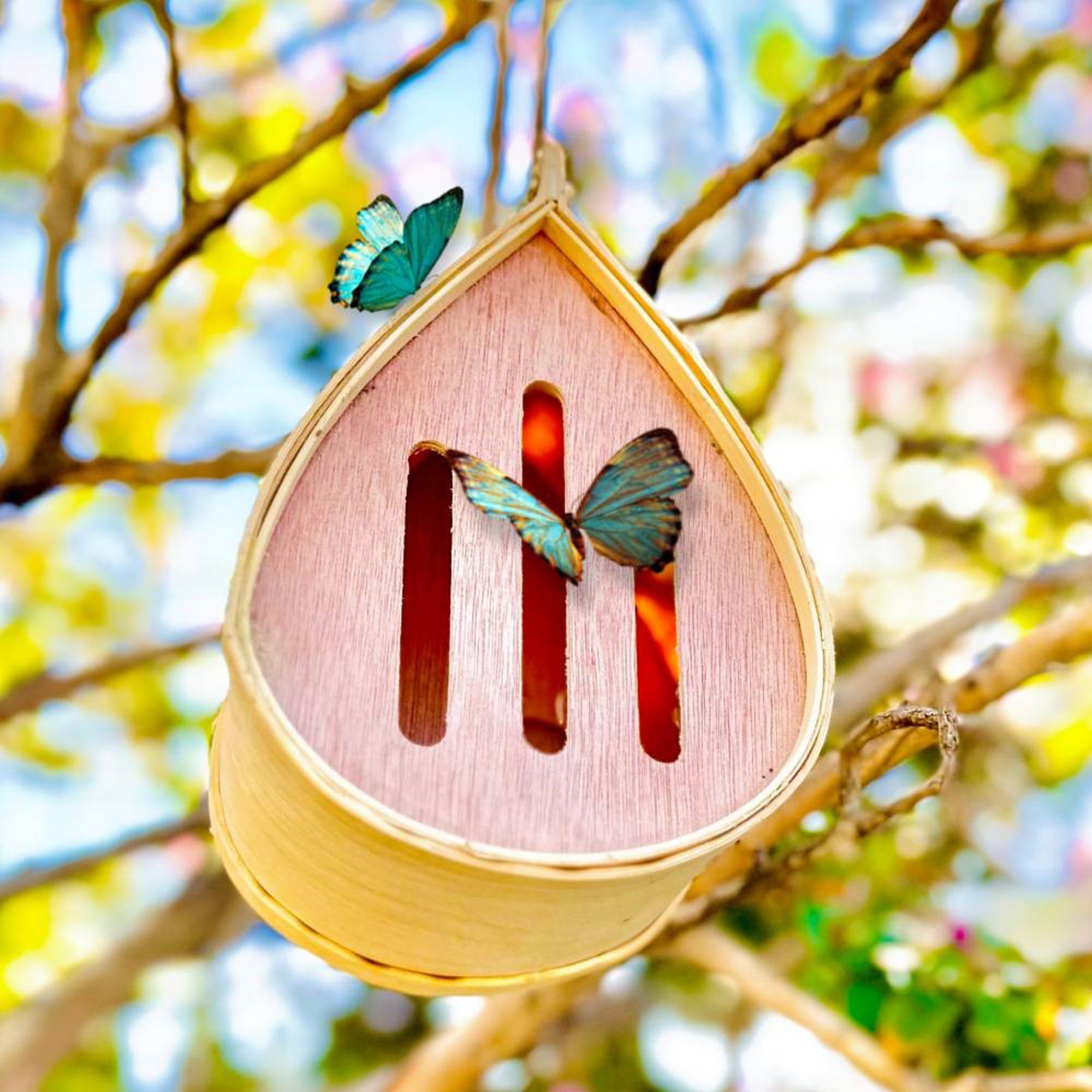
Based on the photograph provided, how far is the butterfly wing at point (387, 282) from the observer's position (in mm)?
1018

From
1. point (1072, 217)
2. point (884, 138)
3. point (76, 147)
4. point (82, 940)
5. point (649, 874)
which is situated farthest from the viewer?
point (82, 940)

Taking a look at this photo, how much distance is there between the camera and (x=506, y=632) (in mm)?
952

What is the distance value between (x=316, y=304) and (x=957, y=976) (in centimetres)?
192

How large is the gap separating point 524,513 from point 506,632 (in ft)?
0.28

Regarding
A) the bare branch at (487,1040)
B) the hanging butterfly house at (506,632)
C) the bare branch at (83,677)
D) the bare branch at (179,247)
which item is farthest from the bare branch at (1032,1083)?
the bare branch at (179,247)

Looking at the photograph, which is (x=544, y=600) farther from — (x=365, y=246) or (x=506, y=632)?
(x=365, y=246)

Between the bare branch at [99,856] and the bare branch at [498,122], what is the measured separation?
102cm

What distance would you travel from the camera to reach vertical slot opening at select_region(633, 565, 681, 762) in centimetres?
100

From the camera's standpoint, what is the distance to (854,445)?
2.96 m

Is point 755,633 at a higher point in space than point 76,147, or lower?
lower

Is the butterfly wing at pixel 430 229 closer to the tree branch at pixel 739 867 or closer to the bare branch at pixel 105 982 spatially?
the tree branch at pixel 739 867

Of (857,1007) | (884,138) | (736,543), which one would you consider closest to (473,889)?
(736,543)

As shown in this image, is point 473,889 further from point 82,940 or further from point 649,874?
point 82,940

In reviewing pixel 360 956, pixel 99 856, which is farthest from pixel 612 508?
pixel 99 856
